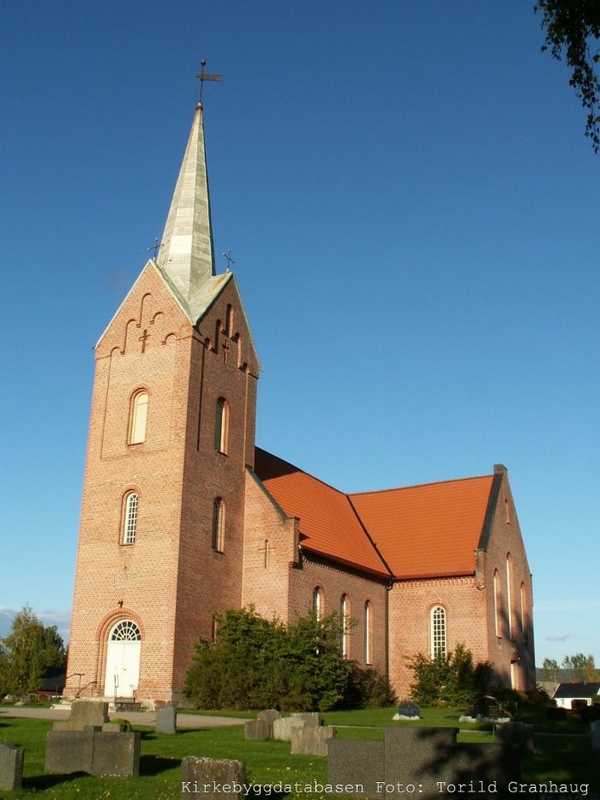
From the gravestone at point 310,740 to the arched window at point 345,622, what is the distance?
2027cm

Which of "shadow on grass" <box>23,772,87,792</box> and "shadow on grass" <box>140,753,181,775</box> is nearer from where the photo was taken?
"shadow on grass" <box>23,772,87,792</box>

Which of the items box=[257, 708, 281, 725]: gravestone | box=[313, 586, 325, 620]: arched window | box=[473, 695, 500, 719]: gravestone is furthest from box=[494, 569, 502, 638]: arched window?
box=[257, 708, 281, 725]: gravestone

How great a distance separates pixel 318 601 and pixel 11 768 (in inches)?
921

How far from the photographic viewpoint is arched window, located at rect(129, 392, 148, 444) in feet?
109

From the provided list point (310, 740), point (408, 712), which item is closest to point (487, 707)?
point (408, 712)

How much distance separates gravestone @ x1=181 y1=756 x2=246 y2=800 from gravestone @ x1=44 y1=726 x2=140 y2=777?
3175mm

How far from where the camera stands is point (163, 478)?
3147 cm

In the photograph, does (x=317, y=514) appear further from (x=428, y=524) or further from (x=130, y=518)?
(x=130, y=518)

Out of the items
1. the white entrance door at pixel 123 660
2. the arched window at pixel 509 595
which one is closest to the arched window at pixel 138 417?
the white entrance door at pixel 123 660

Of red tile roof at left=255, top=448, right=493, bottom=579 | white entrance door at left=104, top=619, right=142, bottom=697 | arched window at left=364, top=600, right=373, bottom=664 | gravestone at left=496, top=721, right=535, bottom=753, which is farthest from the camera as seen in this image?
arched window at left=364, top=600, right=373, bottom=664

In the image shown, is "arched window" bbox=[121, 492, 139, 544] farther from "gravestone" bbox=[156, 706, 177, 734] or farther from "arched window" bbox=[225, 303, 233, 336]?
"gravestone" bbox=[156, 706, 177, 734]

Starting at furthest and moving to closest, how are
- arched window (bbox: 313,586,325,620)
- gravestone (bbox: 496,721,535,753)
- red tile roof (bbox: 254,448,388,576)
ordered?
red tile roof (bbox: 254,448,388,576) < arched window (bbox: 313,586,325,620) < gravestone (bbox: 496,721,535,753)

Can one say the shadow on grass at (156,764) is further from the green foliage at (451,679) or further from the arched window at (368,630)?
the arched window at (368,630)

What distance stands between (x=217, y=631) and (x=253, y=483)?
6106mm
